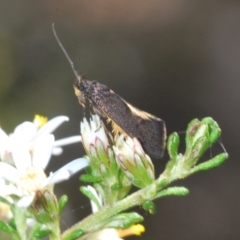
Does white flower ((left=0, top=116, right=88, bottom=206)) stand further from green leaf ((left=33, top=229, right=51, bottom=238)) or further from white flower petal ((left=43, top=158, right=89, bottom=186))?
green leaf ((left=33, top=229, right=51, bottom=238))

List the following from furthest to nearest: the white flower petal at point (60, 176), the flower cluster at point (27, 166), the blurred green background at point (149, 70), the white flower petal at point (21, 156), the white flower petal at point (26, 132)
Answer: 1. the blurred green background at point (149, 70)
2. the white flower petal at point (26, 132)
3. the white flower petal at point (21, 156)
4. the flower cluster at point (27, 166)
5. the white flower petal at point (60, 176)

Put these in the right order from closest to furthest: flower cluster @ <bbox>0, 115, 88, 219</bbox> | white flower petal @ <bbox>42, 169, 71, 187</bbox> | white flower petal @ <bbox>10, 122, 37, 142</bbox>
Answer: white flower petal @ <bbox>42, 169, 71, 187</bbox>, flower cluster @ <bbox>0, 115, 88, 219</bbox>, white flower petal @ <bbox>10, 122, 37, 142</bbox>

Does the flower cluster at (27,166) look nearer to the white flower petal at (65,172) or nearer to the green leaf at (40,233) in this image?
the white flower petal at (65,172)

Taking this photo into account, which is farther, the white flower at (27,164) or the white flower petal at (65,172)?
the white flower at (27,164)

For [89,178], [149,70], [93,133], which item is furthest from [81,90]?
[149,70]

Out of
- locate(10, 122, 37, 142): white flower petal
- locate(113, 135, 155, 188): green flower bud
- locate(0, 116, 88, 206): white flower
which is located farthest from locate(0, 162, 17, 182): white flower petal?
locate(113, 135, 155, 188): green flower bud

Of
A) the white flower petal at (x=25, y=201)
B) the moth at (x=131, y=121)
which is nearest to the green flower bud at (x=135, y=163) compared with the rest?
the moth at (x=131, y=121)

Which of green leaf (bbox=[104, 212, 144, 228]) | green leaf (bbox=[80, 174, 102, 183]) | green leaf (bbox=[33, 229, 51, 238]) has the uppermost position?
green leaf (bbox=[80, 174, 102, 183])
